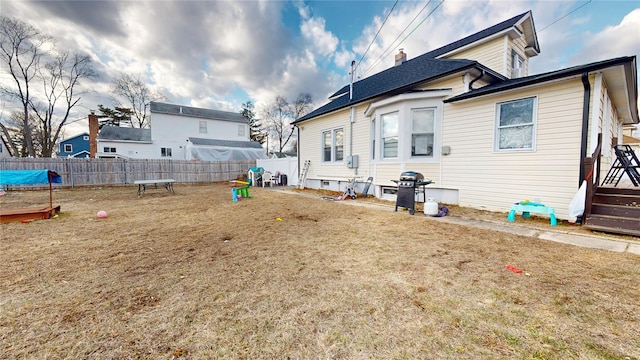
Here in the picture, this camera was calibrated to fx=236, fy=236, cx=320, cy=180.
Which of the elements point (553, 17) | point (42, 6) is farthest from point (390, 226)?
point (42, 6)

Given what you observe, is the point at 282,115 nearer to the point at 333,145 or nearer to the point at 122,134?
the point at 122,134

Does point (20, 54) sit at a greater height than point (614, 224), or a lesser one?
greater

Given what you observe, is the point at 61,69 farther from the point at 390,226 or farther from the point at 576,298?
the point at 576,298

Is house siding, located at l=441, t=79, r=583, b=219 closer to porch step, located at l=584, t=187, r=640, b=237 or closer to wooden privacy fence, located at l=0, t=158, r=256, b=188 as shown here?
A: porch step, located at l=584, t=187, r=640, b=237

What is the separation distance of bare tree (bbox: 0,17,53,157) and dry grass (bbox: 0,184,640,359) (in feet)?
80.9

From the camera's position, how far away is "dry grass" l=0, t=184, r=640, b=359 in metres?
1.63

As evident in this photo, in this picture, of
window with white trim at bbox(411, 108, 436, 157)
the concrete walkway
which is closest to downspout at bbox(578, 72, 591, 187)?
the concrete walkway

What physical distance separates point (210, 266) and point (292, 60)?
15.6 m

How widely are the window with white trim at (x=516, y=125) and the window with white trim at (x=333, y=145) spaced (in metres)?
5.74

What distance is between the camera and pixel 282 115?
114ft

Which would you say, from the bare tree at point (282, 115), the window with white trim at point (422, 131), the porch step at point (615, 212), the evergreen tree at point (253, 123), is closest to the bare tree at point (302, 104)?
the bare tree at point (282, 115)

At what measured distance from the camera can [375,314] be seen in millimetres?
1995

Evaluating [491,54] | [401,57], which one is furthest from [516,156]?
A: [401,57]

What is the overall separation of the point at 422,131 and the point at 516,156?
2.43 metres
